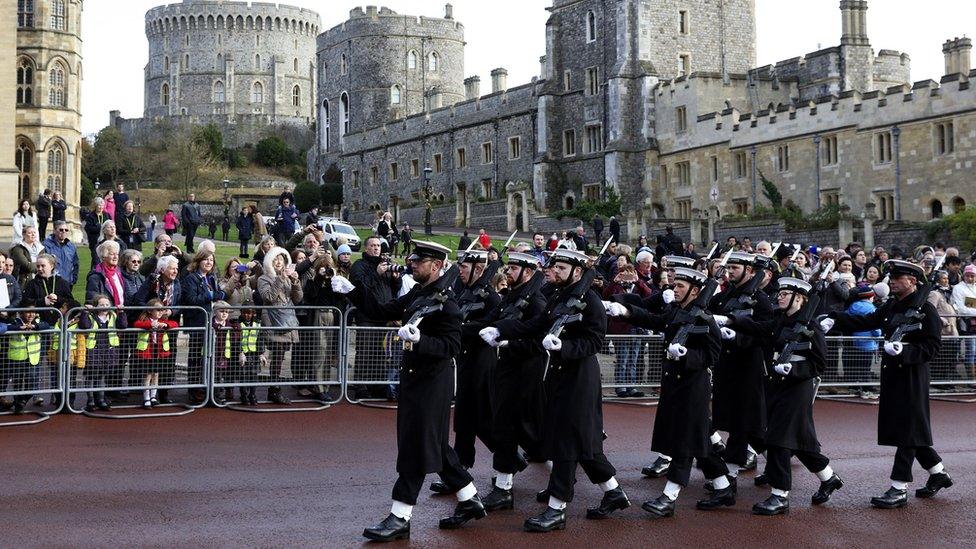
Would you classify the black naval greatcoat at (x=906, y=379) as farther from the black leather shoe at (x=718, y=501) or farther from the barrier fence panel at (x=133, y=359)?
the barrier fence panel at (x=133, y=359)

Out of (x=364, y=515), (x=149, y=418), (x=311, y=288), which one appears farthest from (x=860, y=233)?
(x=364, y=515)

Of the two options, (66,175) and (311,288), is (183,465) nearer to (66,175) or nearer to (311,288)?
(311,288)

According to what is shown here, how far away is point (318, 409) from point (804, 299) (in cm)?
675

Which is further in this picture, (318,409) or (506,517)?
(318,409)

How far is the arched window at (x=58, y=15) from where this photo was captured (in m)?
47.5

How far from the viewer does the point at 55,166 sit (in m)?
47.6

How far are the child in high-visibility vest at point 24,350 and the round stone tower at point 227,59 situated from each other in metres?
107

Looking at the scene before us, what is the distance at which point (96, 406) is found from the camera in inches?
554

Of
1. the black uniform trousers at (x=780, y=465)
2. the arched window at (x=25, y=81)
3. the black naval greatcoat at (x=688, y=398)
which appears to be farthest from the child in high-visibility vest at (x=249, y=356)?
the arched window at (x=25, y=81)

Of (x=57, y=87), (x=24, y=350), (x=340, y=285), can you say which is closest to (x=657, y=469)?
(x=340, y=285)

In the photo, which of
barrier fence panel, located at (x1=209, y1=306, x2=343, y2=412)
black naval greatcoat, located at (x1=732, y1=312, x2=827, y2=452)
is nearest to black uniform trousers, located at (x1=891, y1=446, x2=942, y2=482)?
black naval greatcoat, located at (x1=732, y1=312, x2=827, y2=452)


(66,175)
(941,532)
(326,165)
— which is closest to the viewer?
(941,532)

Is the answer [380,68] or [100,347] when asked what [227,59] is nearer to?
[380,68]

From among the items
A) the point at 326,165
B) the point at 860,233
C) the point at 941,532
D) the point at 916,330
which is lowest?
the point at 941,532
